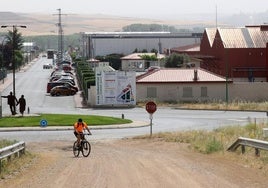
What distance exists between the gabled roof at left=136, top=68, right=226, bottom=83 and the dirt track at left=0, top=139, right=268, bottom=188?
42977 millimetres

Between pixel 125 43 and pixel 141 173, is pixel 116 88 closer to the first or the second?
pixel 141 173

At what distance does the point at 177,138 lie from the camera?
106 feet

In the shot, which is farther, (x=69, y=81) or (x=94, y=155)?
(x=69, y=81)

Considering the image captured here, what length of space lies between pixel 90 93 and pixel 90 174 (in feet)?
157

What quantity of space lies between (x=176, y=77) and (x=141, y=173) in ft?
166

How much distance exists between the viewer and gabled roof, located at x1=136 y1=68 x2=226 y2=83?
6632cm

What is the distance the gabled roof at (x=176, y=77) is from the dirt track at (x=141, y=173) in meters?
43.0

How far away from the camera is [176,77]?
221 ft

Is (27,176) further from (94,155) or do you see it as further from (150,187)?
(94,155)

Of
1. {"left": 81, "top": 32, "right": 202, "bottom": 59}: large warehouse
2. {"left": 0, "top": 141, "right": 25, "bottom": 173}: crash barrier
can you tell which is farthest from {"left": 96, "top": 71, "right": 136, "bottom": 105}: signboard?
{"left": 81, "top": 32, "right": 202, "bottom": 59}: large warehouse

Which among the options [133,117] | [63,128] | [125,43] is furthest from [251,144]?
[125,43]

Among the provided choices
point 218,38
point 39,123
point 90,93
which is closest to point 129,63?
point 218,38

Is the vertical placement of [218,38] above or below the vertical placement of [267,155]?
above

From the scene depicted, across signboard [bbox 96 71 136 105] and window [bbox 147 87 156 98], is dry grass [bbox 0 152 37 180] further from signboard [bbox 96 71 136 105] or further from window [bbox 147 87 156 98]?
window [bbox 147 87 156 98]
